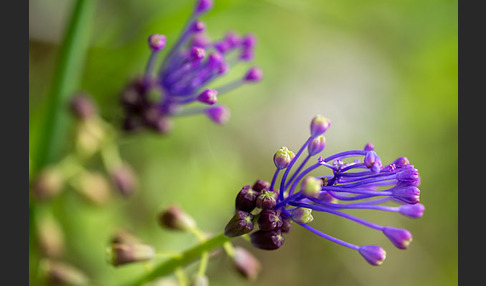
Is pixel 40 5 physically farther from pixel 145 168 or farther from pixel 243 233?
pixel 243 233

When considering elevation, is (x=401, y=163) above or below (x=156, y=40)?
below

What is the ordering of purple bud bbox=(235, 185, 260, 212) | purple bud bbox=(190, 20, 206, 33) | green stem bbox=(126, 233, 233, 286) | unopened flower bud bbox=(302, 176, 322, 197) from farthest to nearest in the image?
purple bud bbox=(190, 20, 206, 33) → green stem bbox=(126, 233, 233, 286) → purple bud bbox=(235, 185, 260, 212) → unopened flower bud bbox=(302, 176, 322, 197)

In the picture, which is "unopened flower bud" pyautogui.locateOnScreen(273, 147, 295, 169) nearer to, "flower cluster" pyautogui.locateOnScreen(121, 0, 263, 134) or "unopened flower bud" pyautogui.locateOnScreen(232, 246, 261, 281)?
"flower cluster" pyautogui.locateOnScreen(121, 0, 263, 134)

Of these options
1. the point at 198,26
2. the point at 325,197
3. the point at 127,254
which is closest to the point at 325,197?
the point at 325,197

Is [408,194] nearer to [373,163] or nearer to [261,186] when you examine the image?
[373,163]

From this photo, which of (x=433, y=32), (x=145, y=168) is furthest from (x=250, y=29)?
(x=433, y=32)

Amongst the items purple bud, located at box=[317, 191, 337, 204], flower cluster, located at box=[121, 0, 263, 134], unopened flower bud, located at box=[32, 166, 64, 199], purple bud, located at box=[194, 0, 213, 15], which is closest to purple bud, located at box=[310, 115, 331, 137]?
purple bud, located at box=[317, 191, 337, 204]

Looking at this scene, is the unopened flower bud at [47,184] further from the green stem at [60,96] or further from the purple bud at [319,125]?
the purple bud at [319,125]
